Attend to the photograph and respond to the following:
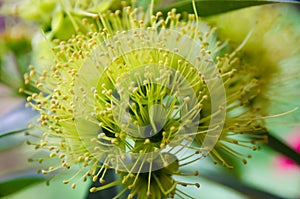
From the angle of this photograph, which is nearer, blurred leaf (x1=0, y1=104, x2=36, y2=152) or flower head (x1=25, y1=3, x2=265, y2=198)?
flower head (x1=25, y1=3, x2=265, y2=198)

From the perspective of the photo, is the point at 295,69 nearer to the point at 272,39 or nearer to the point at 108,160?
the point at 272,39

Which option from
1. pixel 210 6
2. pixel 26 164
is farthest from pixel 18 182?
pixel 210 6

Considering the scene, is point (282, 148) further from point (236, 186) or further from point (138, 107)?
point (138, 107)

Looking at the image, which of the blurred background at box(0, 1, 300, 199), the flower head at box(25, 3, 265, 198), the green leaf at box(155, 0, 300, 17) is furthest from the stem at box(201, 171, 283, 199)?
the green leaf at box(155, 0, 300, 17)

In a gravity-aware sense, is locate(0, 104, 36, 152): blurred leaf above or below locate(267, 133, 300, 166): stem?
above

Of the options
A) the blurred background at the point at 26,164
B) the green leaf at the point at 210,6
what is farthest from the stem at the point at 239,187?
the green leaf at the point at 210,6

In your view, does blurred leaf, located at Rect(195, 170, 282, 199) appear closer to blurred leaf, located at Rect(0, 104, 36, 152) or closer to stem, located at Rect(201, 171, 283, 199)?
stem, located at Rect(201, 171, 283, 199)
